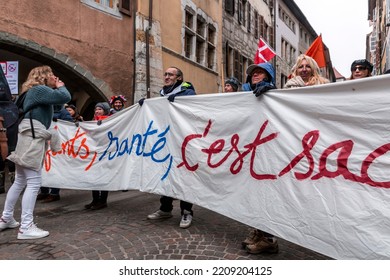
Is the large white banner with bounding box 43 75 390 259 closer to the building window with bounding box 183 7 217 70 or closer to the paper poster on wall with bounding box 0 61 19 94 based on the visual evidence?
the paper poster on wall with bounding box 0 61 19 94

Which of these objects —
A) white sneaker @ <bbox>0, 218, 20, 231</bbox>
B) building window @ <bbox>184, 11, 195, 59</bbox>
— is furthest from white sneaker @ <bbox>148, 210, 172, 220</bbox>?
building window @ <bbox>184, 11, 195, 59</bbox>

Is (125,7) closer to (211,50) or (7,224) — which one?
(211,50)

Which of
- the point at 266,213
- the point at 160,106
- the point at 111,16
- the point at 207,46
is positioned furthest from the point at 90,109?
the point at 266,213

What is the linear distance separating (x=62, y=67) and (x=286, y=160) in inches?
308

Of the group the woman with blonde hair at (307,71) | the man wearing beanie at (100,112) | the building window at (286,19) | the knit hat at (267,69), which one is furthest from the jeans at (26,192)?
the building window at (286,19)

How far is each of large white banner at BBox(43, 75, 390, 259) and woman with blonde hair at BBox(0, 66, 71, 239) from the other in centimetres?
Answer: 111

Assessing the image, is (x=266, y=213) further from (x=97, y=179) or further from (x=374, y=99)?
(x=97, y=179)

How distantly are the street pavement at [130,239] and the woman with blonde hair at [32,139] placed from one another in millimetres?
272

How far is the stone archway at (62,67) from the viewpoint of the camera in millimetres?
8055

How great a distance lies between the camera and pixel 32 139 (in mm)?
3479

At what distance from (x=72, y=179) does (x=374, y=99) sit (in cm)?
412

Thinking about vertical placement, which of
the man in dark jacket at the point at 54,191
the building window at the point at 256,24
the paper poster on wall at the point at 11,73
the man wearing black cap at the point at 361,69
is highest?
the building window at the point at 256,24

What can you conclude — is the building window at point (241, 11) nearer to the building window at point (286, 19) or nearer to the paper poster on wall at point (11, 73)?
the building window at point (286, 19)

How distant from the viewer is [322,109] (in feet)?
8.71
